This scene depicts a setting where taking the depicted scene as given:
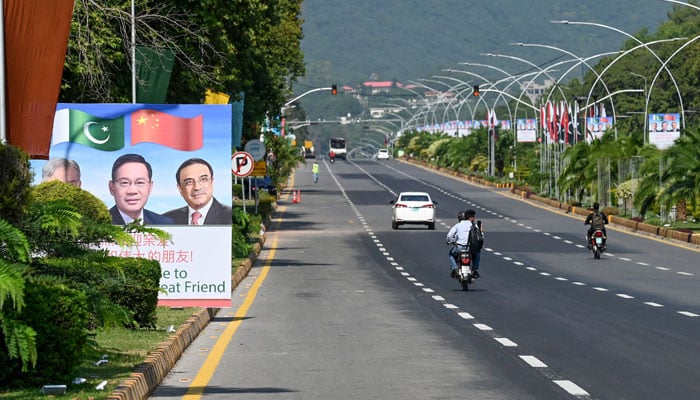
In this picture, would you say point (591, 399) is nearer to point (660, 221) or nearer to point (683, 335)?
point (683, 335)

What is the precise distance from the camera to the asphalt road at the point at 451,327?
14.0 metres

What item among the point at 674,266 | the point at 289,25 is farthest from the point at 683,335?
the point at 289,25

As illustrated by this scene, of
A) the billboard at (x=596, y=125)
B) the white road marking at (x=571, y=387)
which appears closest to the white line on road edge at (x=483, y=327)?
the white road marking at (x=571, y=387)

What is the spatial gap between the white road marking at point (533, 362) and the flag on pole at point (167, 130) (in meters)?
6.52

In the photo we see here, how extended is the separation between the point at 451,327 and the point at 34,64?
8373mm

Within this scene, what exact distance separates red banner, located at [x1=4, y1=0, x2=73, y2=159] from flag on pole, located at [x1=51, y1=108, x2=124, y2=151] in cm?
678

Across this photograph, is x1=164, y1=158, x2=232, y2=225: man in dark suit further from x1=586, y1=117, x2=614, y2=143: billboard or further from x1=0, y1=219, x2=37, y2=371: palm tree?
x1=586, y1=117, x2=614, y2=143: billboard

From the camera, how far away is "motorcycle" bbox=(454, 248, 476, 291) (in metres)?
29.5

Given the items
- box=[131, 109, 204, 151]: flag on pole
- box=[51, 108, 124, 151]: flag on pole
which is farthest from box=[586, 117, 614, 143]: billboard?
box=[51, 108, 124, 151]: flag on pole

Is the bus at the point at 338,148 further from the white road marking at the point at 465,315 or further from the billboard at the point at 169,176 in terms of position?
the billboard at the point at 169,176

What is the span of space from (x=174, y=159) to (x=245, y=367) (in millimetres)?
6160

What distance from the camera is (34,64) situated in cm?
1407

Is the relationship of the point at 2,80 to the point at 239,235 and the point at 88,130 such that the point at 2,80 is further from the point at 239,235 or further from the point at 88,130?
the point at 239,235

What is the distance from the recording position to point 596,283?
31.6m
